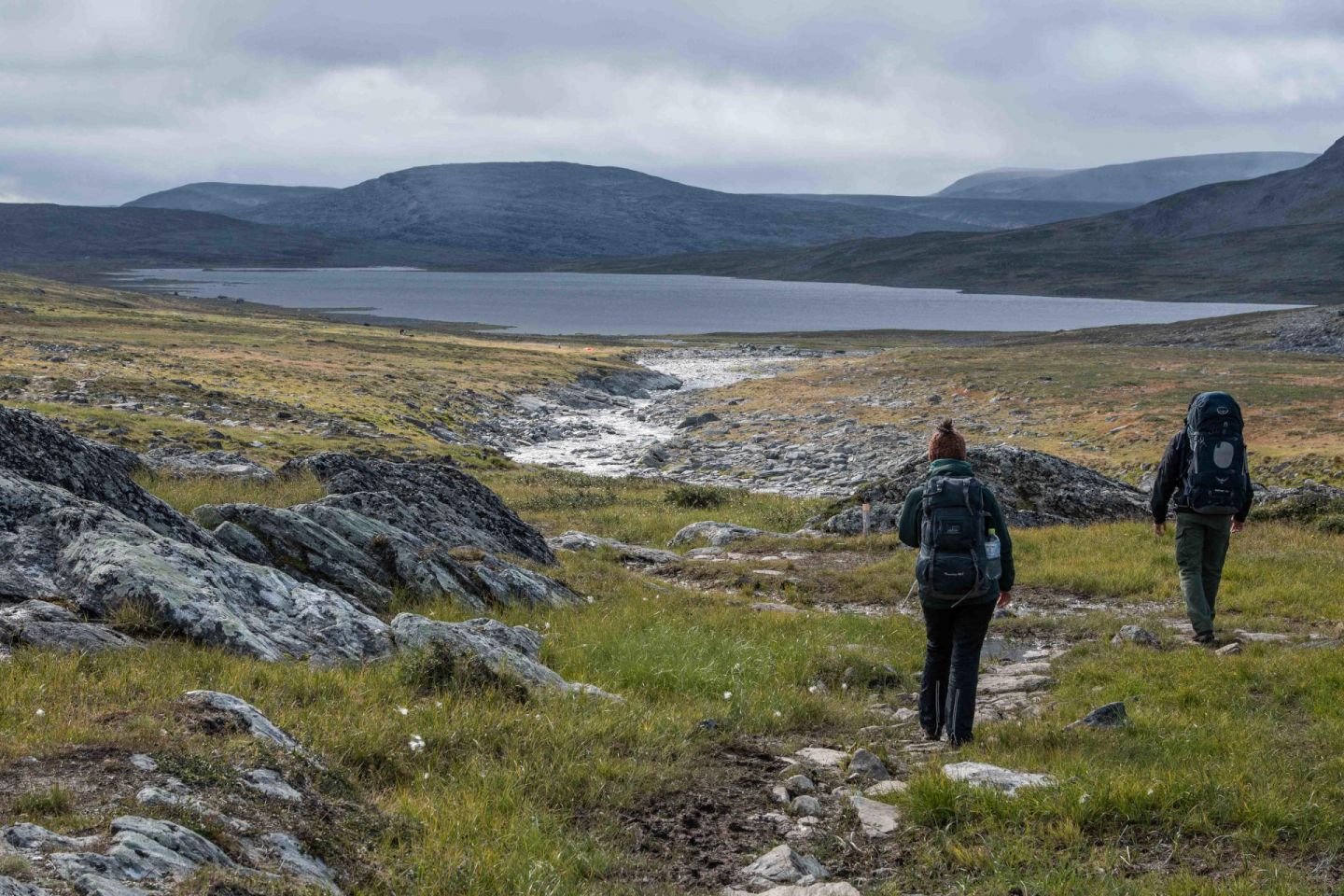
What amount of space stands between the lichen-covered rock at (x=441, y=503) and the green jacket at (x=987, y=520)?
30.6 ft

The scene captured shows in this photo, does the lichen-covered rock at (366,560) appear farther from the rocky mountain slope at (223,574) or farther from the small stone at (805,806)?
the small stone at (805,806)

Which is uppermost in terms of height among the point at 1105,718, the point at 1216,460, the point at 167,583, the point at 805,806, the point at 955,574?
the point at 1216,460

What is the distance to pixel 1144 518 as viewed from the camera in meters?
22.9

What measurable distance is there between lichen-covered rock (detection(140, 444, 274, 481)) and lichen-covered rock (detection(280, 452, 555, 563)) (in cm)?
344

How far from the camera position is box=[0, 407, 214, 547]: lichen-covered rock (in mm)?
12141

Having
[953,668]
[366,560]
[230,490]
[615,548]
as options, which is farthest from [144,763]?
[615,548]

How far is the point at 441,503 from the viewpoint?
734 inches

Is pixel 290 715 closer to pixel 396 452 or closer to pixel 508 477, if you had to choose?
pixel 508 477

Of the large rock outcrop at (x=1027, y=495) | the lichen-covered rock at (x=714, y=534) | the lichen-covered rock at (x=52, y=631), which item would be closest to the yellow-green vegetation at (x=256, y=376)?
the lichen-covered rock at (x=714, y=534)

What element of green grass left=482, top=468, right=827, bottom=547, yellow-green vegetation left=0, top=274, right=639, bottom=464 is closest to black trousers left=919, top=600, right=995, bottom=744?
green grass left=482, top=468, right=827, bottom=547

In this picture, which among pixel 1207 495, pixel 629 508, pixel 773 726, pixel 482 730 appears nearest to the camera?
pixel 482 730

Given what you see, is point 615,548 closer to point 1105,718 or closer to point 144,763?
point 1105,718

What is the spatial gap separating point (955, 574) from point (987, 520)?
24.9 inches

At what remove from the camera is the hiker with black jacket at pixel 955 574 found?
8.90m
